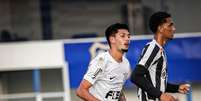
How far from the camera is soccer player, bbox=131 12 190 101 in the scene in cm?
472

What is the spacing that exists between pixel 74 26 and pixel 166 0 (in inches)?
74.2

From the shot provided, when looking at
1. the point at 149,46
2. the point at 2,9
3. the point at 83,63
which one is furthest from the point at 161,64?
the point at 2,9

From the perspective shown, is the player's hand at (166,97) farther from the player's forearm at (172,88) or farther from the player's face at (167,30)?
the player's face at (167,30)

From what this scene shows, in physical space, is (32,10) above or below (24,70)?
above

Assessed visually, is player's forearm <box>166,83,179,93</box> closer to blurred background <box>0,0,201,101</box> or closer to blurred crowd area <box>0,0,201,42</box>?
blurred background <box>0,0,201,101</box>

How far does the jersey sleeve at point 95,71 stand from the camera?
4.98 meters

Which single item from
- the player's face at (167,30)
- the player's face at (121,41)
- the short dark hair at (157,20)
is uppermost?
the short dark hair at (157,20)

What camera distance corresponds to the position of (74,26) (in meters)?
12.9

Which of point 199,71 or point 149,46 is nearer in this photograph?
point 149,46

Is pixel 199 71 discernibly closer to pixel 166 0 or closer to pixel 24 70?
pixel 166 0

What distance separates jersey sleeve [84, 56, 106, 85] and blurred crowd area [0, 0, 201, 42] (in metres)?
7.76

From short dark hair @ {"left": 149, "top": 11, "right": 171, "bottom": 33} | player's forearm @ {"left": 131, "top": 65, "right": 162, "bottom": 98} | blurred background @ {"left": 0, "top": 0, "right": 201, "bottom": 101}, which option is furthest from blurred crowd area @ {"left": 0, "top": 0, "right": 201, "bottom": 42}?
player's forearm @ {"left": 131, "top": 65, "right": 162, "bottom": 98}

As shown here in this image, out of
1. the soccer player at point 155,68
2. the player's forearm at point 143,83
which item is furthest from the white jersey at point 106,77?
the player's forearm at point 143,83

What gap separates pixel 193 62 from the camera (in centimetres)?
1258
